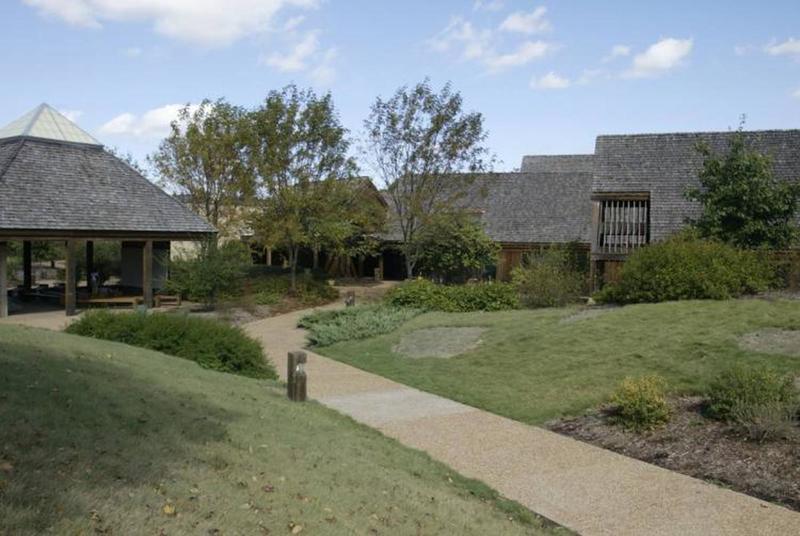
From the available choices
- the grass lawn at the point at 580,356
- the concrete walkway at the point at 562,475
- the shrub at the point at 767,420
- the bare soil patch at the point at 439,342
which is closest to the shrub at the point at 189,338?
the concrete walkway at the point at 562,475

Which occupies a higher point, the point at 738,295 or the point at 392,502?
the point at 738,295

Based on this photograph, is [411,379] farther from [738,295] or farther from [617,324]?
[738,295]

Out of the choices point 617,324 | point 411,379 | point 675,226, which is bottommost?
point 411,379

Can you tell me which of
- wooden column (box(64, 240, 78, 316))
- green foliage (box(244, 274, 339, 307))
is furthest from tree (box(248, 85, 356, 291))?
wooden column (box(64, 240, 78, 316))

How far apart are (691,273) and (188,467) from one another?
Result: 1589 centimetres

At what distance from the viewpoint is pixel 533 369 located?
14.9 m

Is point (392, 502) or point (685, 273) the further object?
point (685, 273)

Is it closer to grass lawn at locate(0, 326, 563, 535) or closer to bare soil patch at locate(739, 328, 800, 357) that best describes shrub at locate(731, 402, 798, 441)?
bare soil patch at locate(739, 328, 800, 357)

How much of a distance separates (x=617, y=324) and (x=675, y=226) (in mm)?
13192

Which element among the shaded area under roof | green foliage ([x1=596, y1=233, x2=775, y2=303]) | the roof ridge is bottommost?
green foliage ([x1=596, y1=233, x2=775, y2=303])

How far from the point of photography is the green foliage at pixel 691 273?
18.9 meters

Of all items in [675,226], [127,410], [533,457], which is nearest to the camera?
[127,410]

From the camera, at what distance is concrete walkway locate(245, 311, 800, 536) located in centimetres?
749

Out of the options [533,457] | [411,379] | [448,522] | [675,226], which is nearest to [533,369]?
[411,379]
